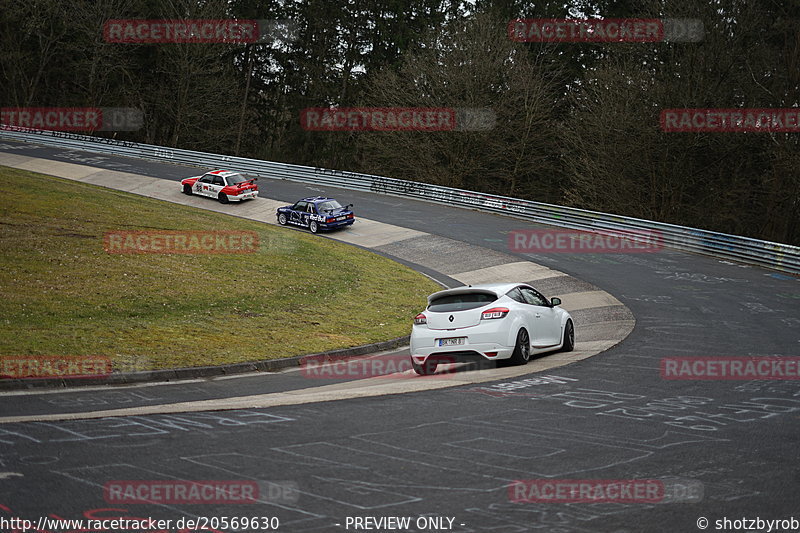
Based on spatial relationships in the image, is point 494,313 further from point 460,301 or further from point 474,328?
point 460,301

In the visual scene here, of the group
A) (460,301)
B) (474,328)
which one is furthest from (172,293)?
(474,328)

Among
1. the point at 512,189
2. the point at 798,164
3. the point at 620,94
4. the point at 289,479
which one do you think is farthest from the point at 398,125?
the point at 289,479

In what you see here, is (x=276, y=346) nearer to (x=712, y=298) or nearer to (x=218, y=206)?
(x=712, y=298)

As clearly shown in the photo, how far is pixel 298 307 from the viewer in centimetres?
2169

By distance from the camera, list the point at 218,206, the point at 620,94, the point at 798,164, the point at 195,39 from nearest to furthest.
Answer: the point at 798,164 → the point at 218,206 → the point at 620,94 → the point at 195,39

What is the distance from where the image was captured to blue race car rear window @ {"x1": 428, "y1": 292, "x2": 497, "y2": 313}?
46.1 feet

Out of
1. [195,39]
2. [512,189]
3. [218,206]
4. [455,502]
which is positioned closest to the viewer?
[455,502]

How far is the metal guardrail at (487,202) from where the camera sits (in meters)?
32.0

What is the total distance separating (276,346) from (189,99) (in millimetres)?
51054

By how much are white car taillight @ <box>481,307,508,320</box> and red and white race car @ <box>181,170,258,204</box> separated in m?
30.4

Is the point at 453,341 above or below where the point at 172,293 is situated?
above

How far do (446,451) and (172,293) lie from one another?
47.6ft

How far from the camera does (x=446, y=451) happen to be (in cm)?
824

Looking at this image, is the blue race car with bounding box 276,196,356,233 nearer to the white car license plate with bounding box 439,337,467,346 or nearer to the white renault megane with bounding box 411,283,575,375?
the white renault megane with bounding box 411,283,575,375
